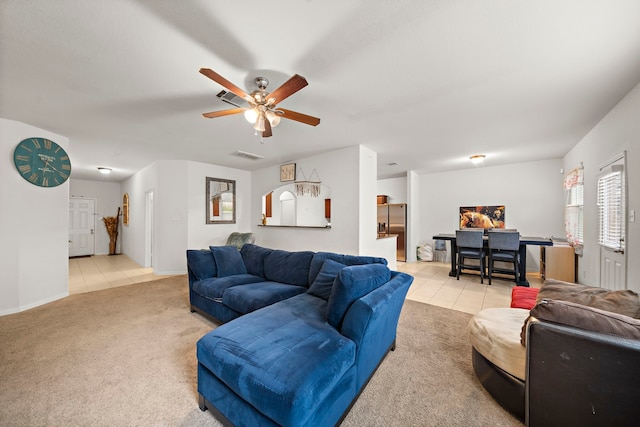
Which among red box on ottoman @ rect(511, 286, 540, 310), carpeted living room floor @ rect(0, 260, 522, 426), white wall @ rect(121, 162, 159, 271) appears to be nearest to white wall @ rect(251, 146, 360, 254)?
carpeted living room floor @ rect(0, 260, 522, 426)

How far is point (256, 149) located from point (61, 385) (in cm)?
370

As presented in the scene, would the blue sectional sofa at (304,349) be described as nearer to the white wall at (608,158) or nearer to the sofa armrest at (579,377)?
the sofa armrest at (579,377)

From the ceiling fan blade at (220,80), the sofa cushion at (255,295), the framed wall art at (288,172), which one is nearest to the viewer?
the ceiling fan blade at (220,80)

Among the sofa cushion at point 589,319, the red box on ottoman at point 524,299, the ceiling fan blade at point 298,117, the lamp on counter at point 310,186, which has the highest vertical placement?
the ceiling fan blade at point 298,117

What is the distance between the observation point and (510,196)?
5.66m

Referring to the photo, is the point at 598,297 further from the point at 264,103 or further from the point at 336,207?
the point at 336,207

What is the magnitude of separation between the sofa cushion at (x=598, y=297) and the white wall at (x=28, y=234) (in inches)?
234

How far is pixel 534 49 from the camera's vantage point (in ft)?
5.85

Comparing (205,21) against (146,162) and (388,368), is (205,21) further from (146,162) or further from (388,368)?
(146,162)

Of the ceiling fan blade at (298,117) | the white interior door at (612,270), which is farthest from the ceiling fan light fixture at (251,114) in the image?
the white interior door at (612,270)

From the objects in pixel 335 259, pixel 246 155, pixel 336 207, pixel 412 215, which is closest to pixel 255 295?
pixel 335 259

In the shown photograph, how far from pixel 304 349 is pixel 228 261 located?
2189mm

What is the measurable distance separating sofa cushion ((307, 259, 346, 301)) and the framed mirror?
4.18 meters

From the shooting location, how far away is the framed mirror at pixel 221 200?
5.69 m
